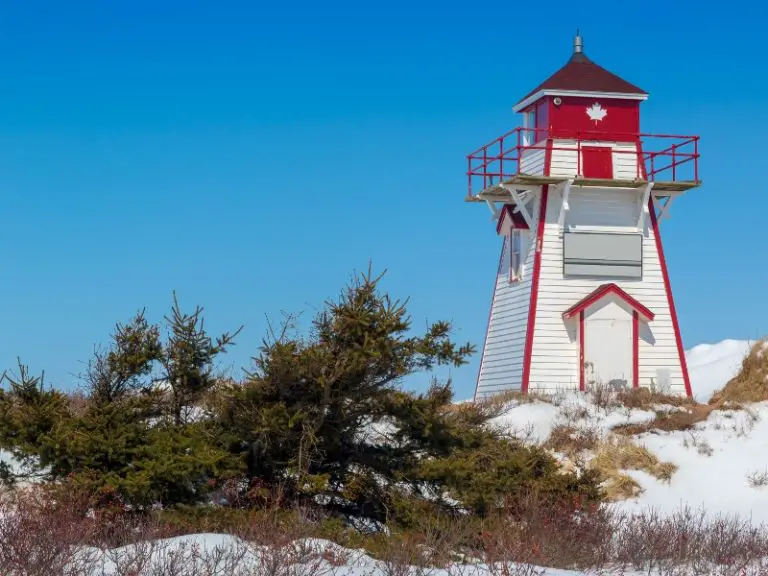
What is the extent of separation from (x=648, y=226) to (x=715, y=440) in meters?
7.45

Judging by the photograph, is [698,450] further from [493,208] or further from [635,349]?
[493,208]

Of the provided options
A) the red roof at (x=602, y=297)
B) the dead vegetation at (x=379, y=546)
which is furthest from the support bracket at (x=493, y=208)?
the dead vegetation at (x=379, y=546)

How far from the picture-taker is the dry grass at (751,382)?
87.0ft

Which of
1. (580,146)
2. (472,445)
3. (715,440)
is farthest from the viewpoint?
(580,146)

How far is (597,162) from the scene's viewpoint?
95.8ft

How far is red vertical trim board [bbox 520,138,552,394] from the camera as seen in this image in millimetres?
27875

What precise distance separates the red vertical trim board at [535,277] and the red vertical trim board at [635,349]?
8.73ft

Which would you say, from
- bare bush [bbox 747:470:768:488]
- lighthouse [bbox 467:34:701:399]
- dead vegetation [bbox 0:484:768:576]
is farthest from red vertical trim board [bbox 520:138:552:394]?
dead vegetation [bbox 0:484:768:576]

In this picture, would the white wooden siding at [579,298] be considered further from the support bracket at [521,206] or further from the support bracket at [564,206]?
the support bracket at [521,206]

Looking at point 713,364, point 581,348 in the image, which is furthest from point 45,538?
point 713,364

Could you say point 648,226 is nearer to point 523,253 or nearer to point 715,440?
point 523,253

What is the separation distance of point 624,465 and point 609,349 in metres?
6.58

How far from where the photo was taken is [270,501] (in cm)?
1396

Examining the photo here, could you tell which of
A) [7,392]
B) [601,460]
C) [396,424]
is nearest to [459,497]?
[396,424]
